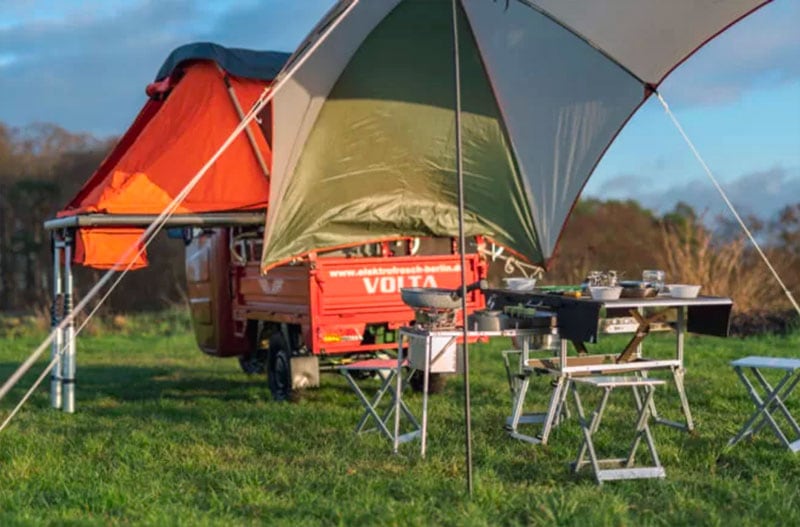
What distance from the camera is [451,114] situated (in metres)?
9.73

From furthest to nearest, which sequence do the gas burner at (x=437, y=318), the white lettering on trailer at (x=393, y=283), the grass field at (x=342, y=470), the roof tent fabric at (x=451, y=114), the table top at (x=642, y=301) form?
1. the white lettering on trailer at (x=393, y=283)
2. the roof tent fabric at (x=451, y=114)
3. the gas burner at (x=437, y=318)
4. the table top at (x=642, y=301)
5. the grass field at (x=342, y=470)

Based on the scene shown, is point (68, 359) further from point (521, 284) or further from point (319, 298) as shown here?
point (521, 284)

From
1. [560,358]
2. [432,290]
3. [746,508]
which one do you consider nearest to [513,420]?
[560,358]

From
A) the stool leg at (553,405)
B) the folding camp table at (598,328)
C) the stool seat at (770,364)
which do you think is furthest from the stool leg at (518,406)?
the stool seat at (770,364)

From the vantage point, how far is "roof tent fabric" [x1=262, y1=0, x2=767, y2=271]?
27.2ft

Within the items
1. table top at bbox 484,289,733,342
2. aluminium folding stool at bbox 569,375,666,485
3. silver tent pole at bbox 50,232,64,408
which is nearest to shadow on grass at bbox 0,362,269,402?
silver tent pole at bbox 50,232,64,408

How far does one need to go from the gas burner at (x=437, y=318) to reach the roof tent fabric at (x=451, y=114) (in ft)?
7.31

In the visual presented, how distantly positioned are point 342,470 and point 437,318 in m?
1.25

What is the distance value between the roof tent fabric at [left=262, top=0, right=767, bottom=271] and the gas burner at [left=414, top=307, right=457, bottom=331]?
2.23 meters

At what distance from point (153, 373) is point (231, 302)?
2.97 m

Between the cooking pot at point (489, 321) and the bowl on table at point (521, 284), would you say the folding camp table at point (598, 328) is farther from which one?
the cooking pot at point (489, 321)

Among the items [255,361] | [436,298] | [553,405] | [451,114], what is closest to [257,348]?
[255,361]

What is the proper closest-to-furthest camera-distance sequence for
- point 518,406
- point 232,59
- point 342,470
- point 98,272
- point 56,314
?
point 342,470 → point 518,406 → point 56,314 → point 232,59 → point 98,272

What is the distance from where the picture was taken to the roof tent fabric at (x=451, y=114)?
27.2ft
